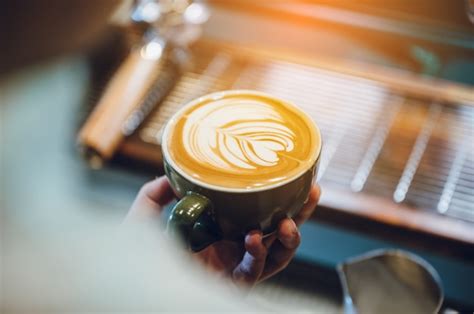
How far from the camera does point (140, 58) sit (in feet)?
4.19

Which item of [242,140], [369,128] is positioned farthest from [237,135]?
[369,128]

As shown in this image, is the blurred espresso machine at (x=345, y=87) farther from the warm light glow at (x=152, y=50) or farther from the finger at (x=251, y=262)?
the finger at (x=251, y=262)

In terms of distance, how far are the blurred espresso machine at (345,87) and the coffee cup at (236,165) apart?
281mm

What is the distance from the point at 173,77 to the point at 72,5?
2.47 ft

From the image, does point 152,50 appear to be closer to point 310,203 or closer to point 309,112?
point 309,112

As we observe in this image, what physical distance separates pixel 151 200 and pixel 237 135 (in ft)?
0.65

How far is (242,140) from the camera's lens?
2.45 ft

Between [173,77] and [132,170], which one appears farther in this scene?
[173,77]

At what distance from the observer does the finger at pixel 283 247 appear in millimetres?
733

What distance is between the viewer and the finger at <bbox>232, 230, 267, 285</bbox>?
72cm

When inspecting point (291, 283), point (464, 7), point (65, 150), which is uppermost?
point (464, 7)

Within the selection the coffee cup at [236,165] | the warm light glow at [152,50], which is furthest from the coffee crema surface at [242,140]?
the warm light glow at [152,50]

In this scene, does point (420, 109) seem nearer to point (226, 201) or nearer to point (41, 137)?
point (226, 201)

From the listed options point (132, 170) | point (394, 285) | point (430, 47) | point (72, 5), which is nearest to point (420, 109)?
point (430, 47)
